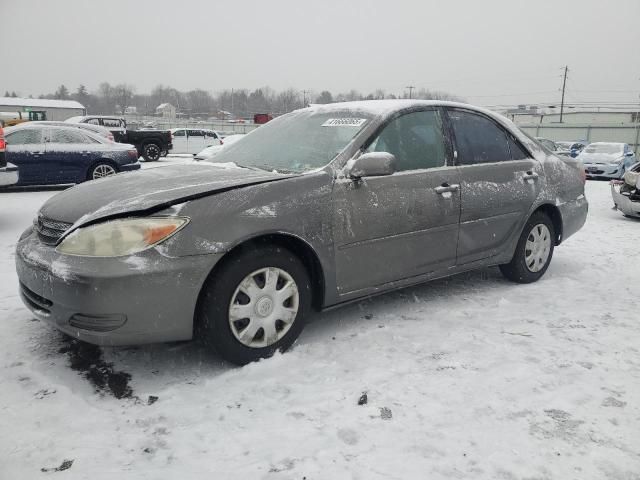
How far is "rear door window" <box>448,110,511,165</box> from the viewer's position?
3912 mm

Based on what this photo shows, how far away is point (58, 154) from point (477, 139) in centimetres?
882

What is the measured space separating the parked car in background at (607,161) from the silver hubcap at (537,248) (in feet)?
47.2

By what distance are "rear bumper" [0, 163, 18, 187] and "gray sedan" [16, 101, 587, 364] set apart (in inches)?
179

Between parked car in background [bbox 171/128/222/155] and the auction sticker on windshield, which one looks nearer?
the auction sticker on windshield

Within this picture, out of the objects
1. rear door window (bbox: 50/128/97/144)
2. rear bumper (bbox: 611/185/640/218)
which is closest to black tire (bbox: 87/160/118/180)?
rear door window (bbox: 50/128/97/144)

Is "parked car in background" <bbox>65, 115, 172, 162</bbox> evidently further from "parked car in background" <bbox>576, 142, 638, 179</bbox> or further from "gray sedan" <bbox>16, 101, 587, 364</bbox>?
"gray sedan" <bbox>16, 101, 587, 364</bbox>

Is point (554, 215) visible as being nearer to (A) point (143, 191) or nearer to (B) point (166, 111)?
(A) point (143, 191)

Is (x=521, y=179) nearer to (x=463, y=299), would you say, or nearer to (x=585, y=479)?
(x=463, y=299)

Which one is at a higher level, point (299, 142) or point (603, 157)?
point (299, 142)

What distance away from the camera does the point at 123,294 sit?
7.92 ft

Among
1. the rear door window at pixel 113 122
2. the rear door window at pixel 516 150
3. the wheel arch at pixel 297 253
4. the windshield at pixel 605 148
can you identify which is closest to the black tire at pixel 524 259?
the rear door window at pixel 516 150

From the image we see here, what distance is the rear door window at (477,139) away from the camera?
3912mm

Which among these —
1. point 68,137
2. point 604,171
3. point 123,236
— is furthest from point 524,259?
point 604,171

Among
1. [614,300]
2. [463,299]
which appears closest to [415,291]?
[463,299]
